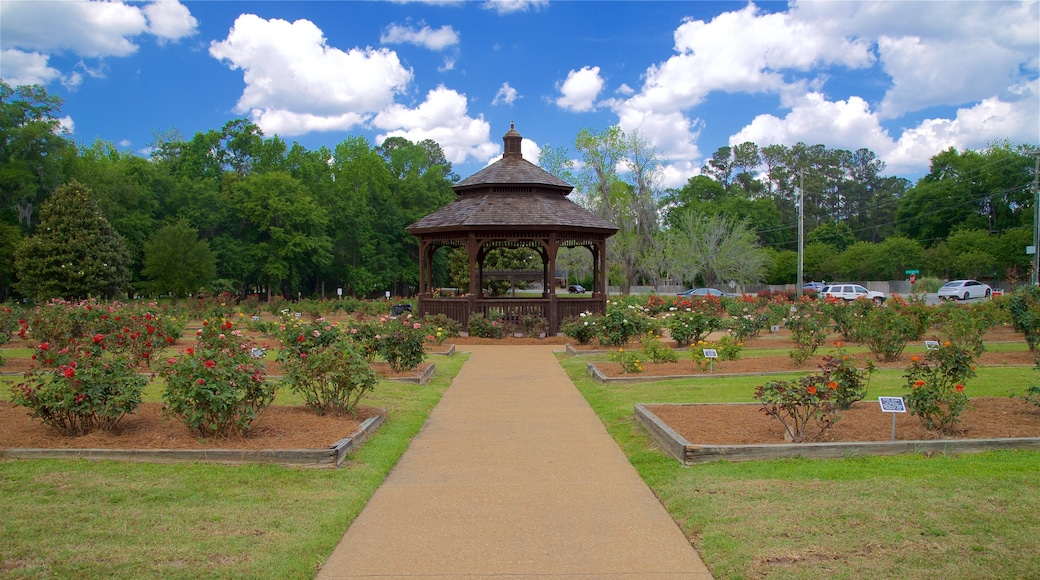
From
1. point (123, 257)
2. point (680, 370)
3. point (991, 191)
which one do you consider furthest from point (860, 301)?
point (991, 191)

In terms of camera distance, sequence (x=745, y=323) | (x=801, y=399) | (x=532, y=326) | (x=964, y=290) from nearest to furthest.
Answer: (x=801, y=399)
(x=745, y=323)
(x=532, y=326)
(x=964, y=290)

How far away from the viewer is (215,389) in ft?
23.2

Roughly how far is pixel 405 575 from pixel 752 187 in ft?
298

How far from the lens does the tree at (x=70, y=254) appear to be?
3338cm

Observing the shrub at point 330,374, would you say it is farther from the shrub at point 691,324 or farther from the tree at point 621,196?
the tree at point 621,196

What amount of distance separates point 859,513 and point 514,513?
2.50m

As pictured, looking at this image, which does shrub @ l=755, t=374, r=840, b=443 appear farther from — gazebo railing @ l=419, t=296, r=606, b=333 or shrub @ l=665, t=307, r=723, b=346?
gazebo railing @ l=419, t=296, r=606, b=333

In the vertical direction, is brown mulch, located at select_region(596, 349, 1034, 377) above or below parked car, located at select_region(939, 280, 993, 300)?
below

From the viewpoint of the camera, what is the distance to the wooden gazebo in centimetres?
2231

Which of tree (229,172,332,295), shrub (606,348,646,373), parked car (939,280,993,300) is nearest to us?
shrub (606,348,646,373)

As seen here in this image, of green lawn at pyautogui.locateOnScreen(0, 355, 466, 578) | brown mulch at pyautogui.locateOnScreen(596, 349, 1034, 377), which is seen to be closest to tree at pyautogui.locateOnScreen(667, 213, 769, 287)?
brown mulch at pyautogui.locateOnScreen(596, 349, 1034, 377)

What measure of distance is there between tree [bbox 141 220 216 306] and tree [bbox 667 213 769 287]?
29.9m

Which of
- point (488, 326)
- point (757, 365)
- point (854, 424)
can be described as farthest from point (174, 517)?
point (488, 326)

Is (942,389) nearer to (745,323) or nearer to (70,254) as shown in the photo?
(745,323)
